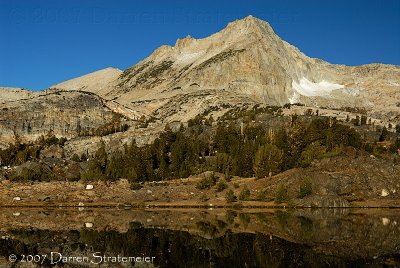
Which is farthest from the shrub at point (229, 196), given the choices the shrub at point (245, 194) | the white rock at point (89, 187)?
the white rock at point (89, 187)

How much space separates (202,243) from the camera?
136 feet

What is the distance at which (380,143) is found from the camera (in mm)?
141625

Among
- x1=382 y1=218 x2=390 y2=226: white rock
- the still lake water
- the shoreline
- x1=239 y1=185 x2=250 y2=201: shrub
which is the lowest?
the shoreline

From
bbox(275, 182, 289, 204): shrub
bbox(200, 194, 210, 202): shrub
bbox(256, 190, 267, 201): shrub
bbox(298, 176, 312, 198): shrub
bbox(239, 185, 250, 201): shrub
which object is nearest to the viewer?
bbox(275, 182, 289, 204): shrub

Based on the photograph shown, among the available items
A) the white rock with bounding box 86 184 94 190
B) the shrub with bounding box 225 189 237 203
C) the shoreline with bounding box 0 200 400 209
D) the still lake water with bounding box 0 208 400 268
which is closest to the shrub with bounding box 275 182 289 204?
the shoreline with bounding box 0 200 400 209

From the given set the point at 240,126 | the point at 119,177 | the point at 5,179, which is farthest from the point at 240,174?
the point at 5,179

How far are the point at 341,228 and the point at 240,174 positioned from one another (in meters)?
59.4

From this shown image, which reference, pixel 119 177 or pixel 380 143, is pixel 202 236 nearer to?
pixel 119 177

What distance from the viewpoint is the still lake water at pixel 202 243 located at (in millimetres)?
34000

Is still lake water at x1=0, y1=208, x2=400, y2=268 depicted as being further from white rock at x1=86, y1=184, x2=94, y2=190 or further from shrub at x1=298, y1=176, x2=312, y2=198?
white rock at x1=86, y1=184, x2=94, y2=190

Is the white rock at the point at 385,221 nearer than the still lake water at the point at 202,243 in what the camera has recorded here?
No

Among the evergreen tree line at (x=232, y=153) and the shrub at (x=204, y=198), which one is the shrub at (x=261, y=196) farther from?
the evergreen tree line at (x=232, y=153)

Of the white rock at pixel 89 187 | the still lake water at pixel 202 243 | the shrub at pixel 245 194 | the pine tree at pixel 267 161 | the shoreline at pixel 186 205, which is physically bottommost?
the shoreline at pixel 186 205

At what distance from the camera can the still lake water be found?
34.0 meters
